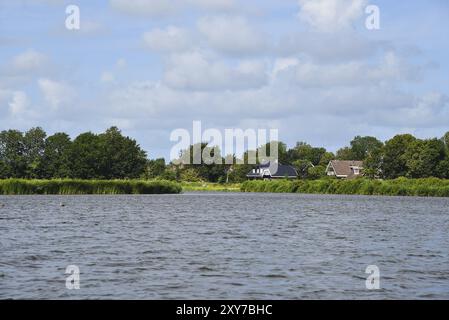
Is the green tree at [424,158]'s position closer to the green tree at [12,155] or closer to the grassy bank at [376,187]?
the grassy bank at [376,187]

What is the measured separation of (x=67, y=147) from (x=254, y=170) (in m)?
69.9

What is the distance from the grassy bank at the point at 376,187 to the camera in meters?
101

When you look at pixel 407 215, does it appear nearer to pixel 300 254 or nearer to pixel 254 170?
pixel 300 254

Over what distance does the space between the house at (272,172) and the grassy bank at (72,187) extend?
260ft

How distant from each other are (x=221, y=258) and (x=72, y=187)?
218 ft

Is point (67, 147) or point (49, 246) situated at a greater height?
point (67, 147)

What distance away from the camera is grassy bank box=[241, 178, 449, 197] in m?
101

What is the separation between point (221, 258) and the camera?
25703mm

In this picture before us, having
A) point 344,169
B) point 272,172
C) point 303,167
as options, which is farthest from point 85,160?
point 344,169

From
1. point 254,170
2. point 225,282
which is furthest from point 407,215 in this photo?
point 254,170

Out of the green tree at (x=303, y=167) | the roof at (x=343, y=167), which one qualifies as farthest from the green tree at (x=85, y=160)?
the roof at (x=343, y=167)

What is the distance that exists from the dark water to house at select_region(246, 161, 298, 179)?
132193mm

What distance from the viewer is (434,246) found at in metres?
30.9

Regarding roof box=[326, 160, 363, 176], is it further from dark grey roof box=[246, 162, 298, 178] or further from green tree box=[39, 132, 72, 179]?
green tree box=[39, 132, 72, 179]
